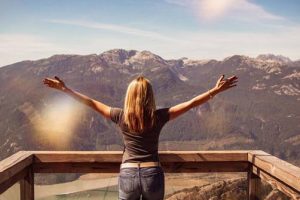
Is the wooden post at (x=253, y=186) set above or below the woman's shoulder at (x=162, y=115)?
below

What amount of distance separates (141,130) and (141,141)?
0.11m

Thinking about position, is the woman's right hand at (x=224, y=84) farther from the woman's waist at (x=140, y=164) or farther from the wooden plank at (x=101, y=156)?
the wooden plank at (x=101, y=156)

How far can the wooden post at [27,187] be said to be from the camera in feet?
15.6

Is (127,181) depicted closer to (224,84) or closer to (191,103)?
(191,103)

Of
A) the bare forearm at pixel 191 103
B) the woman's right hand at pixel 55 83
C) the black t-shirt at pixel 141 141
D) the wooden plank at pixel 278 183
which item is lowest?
the wooden plank at pixel 278 183

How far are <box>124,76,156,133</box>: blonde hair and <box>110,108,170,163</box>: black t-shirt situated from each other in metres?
0.08

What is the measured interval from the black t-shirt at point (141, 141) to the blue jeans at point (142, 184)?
113 mm

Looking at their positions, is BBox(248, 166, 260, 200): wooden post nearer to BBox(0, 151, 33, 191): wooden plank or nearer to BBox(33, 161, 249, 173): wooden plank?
BBox(33, 161, 249, 173): wooden plank

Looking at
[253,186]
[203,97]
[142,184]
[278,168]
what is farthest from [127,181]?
[253,186]

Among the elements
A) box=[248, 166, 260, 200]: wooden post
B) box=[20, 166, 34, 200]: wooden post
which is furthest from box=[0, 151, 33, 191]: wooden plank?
box=[248, 166, 260, 200]: wooden post

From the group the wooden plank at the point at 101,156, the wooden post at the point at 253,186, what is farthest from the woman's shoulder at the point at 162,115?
the wooden post at the point at 253,186

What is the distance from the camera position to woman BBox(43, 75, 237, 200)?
3.75m

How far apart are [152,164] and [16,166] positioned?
146cm

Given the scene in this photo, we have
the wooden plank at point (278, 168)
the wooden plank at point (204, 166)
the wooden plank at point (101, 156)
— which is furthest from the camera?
the wooden plank at point (204, 166)
